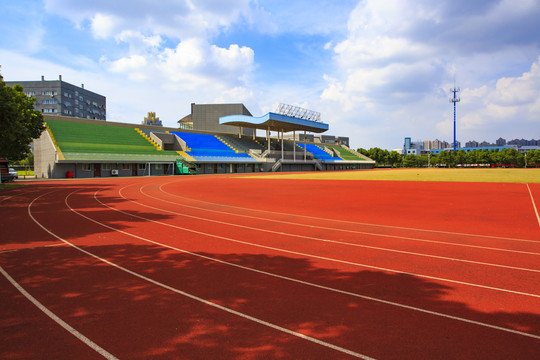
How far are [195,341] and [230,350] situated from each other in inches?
19.8

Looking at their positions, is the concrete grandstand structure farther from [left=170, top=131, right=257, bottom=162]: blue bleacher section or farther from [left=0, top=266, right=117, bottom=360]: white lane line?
[left=0, top=266, right=117, bottom=360]: white lane line

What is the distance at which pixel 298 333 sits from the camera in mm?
4059

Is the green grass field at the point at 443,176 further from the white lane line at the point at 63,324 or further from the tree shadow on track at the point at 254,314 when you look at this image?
the white lane line at the point at 63,324

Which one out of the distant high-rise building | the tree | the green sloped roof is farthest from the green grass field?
the distant high-rise building

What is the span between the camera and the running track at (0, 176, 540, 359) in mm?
3805

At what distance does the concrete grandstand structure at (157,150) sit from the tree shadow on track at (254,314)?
42120mm

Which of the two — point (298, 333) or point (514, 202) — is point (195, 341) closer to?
point (298, 333)

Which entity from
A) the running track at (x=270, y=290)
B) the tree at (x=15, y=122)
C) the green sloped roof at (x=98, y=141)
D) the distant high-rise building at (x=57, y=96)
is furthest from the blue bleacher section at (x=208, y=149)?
the distant high-rise building at (x=57, y=96)

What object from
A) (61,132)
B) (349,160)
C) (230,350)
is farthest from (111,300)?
(349,160)

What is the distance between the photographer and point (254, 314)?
180 inches

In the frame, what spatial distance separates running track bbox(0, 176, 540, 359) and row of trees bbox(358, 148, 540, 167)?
385 feet

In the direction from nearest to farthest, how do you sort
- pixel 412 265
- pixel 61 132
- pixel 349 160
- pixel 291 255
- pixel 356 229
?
pixel 412 265 → pixel 291 255 → pixel 356 229 → pixel 61 132 → pixel 349 160

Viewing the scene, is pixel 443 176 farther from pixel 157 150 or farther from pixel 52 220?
pixel 157 150

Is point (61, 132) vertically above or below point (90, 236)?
above
